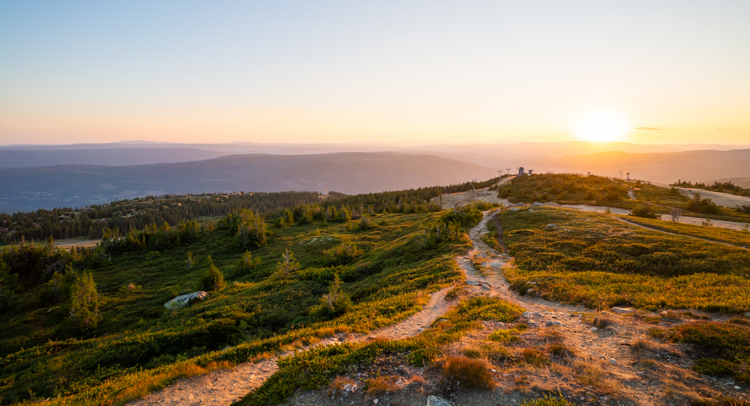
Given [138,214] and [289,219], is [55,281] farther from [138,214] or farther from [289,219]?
[138,214]

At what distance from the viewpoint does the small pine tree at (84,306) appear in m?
20.3

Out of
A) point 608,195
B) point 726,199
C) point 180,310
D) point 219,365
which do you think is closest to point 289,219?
point 180,310

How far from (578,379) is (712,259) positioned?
1627cm

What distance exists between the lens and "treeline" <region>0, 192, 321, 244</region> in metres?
82.3

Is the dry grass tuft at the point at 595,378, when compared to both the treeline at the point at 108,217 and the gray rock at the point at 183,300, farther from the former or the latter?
the treeline at the point at 108,217

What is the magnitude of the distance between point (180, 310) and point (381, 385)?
20.6m

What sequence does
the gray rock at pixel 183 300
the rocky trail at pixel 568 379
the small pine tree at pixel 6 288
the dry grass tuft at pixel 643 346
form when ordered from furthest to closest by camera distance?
the small pine tree at pixel 6 288
the gray rock at pixel 183 300
the dry grass tuft at pixel 643 346
the rocky trail at pixel 568 379

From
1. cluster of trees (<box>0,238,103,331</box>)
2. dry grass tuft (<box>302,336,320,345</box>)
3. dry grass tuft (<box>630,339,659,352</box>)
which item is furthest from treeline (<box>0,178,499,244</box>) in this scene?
dry grass tuft (<box>630,339,659,352</box>)

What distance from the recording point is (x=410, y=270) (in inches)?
867

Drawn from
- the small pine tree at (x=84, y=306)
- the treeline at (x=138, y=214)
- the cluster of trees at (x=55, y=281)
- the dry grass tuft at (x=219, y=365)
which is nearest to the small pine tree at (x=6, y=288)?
the cluster of trees at (x=55, y=281)

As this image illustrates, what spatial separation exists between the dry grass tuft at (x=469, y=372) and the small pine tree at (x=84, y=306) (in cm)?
2663

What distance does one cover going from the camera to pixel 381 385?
7.77 m

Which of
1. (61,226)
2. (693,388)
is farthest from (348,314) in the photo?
(61,226)

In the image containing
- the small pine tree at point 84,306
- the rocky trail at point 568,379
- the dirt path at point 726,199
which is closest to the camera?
the rocky trail at point 568,379
